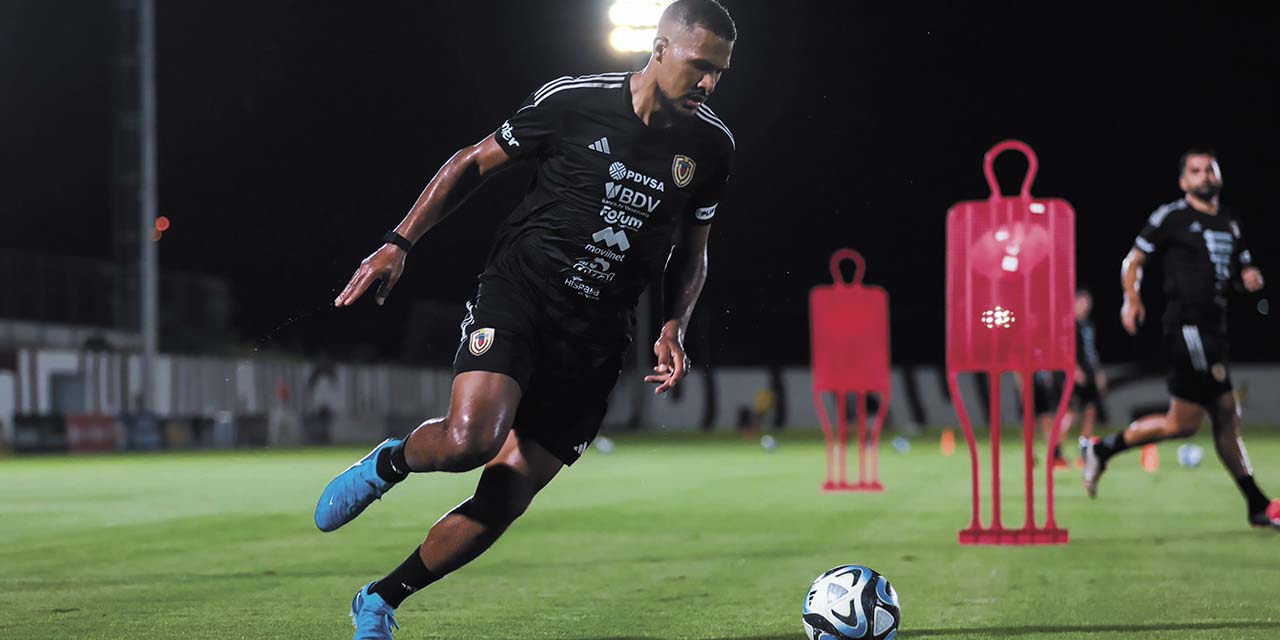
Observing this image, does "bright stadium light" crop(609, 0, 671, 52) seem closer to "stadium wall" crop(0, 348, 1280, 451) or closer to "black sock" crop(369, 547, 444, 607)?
"stadium wall" crop(0, 348, 1280, 451)

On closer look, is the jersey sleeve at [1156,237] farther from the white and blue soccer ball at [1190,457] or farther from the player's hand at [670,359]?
the white and blue soccer ball at [1190,457]

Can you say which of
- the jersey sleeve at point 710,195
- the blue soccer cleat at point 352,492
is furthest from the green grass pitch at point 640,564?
the jersey sleeve at point 710,195

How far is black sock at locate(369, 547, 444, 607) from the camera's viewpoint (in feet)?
16.3

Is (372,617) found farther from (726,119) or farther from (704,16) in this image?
(726,119)

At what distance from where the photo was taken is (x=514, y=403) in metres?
4.80

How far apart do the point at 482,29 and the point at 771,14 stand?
31.3ft

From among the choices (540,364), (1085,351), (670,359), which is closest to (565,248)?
(540,364)

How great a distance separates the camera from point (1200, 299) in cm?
998

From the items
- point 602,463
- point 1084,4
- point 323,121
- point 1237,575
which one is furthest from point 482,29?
point 1084,4

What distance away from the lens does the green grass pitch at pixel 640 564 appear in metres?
5.81

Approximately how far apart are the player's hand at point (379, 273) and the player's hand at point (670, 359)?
3.34 ft

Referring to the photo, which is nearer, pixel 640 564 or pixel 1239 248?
pixel 640 564

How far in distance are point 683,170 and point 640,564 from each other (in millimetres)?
3395

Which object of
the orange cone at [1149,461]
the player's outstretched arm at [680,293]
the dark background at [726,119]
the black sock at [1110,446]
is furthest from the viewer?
the orange cone at [1149,461]
